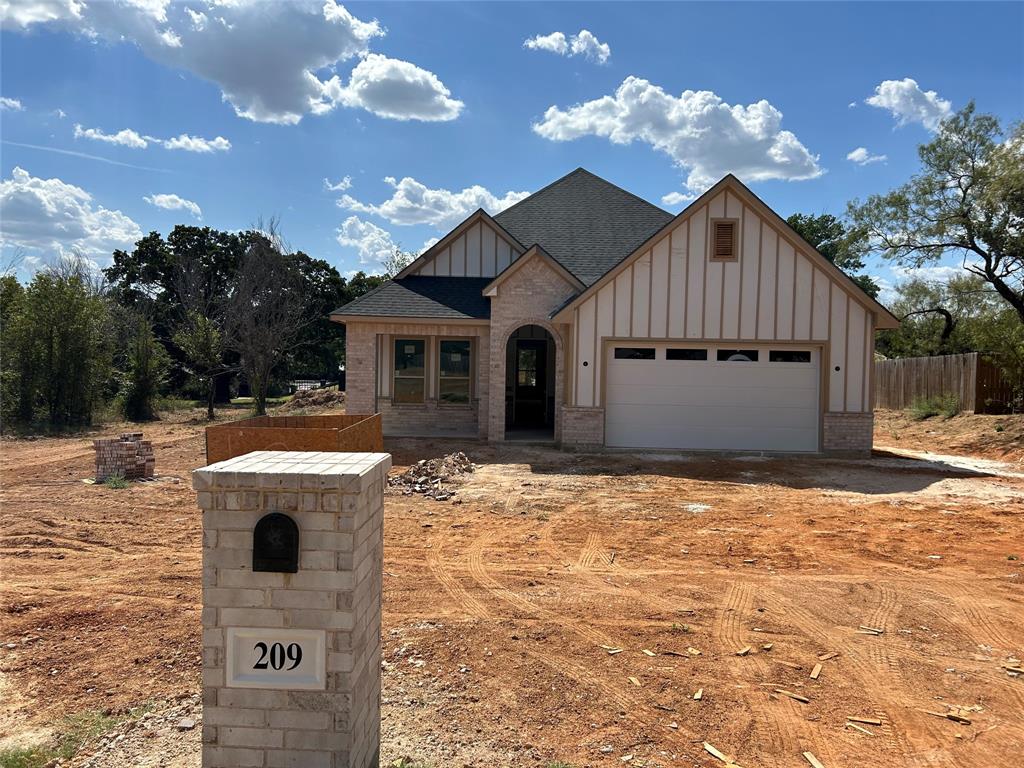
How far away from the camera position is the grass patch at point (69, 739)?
3.52 meters

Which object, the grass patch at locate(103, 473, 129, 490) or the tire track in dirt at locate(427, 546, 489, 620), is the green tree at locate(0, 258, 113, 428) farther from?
the tire track in dirt at locate(427, 546, 489, 620)

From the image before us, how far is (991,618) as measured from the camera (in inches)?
218

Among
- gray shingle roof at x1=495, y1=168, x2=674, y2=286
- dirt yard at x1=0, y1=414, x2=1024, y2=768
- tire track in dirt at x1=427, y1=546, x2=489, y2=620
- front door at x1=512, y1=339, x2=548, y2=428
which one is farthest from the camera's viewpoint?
front door at x1=512, y1=339, x2=548, y2=428

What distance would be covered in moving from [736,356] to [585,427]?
152 inches

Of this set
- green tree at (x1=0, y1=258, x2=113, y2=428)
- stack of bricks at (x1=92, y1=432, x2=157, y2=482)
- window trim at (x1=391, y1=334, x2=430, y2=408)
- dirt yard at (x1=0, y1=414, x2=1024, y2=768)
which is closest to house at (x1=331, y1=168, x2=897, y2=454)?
window trim at (x1=391, y1=334, x2=430, y2=408)

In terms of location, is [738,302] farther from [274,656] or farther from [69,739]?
[69,739]

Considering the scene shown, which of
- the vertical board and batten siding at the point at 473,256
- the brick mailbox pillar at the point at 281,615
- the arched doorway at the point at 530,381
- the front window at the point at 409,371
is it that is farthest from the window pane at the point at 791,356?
the brick mailbox pillar at the point at 281,615

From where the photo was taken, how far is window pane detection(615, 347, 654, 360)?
15078 mm

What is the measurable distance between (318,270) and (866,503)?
35.6 metres

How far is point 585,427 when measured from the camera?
1506 cm

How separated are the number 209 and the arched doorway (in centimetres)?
1517

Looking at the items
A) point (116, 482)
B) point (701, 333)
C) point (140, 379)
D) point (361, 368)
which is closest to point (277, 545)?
point (116, 482)

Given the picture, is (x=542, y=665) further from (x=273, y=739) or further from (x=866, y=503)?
(x=866, y=503)

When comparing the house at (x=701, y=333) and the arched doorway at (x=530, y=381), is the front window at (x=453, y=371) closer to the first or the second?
the house at (x=701, y=333)
